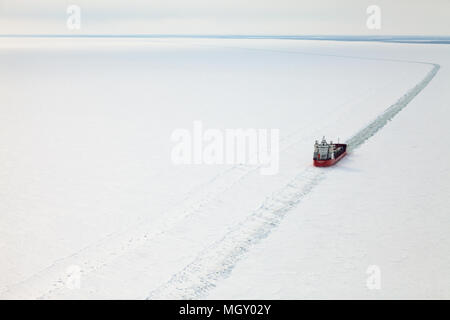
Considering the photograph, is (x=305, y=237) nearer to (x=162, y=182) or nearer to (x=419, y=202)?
(x=419, y=202)

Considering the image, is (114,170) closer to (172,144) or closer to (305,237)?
(172,144)

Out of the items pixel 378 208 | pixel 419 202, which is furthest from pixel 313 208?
pixel 419 202

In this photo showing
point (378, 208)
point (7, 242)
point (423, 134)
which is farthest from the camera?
point (423, 134)
